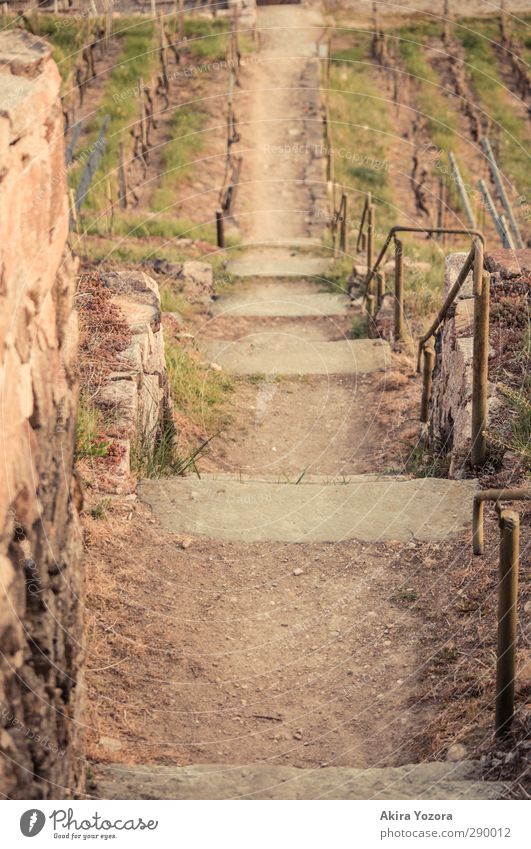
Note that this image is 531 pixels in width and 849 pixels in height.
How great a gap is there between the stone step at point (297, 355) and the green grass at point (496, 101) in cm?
1114

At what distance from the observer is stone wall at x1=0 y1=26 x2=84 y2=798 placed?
3.78 metres

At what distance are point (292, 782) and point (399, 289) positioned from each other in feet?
21.8

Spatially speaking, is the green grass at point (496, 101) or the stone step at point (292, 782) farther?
the green grass at point (496, 101)

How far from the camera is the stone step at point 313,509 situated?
21.7 feet

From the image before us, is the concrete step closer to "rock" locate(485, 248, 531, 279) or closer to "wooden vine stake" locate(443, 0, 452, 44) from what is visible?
"rock" locate(485, 248, 531, 279)

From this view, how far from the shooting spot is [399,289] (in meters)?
10.6

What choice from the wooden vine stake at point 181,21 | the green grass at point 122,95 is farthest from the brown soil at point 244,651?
the wooden vine stake at point 181,21

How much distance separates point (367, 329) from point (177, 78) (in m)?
13.6

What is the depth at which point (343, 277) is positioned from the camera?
14258 mm

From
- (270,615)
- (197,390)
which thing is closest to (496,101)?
(197,390)

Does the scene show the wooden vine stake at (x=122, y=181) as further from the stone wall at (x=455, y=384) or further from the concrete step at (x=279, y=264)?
the stone wall at (x=455, y=384)

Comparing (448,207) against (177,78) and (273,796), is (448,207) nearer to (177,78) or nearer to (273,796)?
(177,78)
